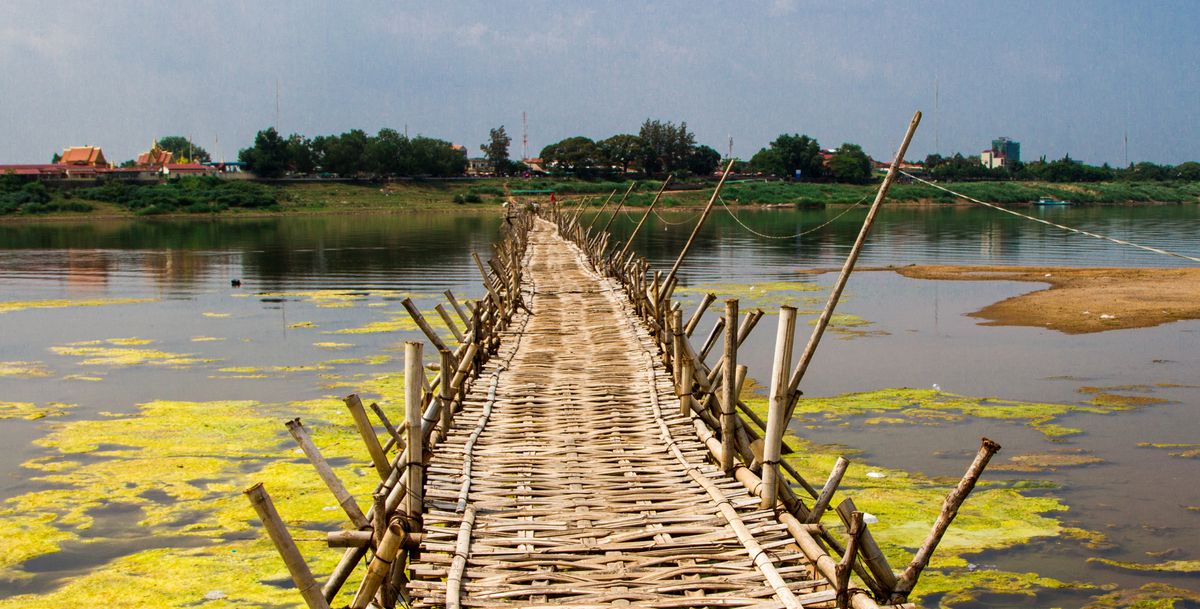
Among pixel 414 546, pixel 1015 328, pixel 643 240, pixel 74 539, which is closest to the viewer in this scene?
pixel 414 546

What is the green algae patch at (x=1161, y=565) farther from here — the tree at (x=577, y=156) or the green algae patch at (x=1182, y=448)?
the tree at (x=577, y=156)

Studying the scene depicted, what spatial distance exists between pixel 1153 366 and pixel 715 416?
8723 mm

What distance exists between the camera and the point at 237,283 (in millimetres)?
24156

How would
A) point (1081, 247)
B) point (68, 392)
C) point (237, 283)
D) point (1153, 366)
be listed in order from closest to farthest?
1. point (68, 392)
2. point (1153, 366)
3. point (237, 283)
4. point (1081, 247)

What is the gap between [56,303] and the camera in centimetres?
2116

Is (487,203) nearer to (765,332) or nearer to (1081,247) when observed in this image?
(1081,247)

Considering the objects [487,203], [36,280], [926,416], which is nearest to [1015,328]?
[926,416]

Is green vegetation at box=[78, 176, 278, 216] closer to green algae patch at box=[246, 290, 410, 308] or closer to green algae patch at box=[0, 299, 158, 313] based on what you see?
green algae patch at box=[0, 299, 158, 313]

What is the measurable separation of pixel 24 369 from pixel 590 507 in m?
11.3

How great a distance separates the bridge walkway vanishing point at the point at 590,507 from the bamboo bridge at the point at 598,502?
0.04ft

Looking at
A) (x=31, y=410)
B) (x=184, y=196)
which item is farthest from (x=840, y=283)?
(x=184, y=196)

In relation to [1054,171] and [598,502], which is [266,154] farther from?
[598,502]

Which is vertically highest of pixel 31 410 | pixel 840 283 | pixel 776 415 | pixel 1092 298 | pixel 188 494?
pixel 840 283

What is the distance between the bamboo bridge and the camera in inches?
179
